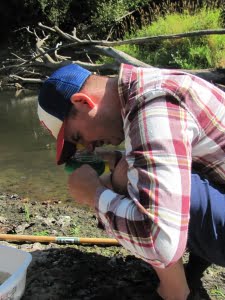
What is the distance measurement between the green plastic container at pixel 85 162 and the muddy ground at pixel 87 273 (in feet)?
2.10

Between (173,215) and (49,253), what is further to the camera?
(49,253)

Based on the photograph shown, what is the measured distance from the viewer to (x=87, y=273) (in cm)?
267

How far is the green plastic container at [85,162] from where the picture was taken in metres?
2.27

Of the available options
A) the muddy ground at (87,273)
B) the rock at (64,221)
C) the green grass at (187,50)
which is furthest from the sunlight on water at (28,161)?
the green grass at (187,50)

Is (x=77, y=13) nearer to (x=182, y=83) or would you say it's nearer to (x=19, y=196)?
(x=19, y=196)

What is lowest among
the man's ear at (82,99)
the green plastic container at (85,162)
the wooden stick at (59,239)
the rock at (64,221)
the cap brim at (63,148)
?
the rock at (64,221)

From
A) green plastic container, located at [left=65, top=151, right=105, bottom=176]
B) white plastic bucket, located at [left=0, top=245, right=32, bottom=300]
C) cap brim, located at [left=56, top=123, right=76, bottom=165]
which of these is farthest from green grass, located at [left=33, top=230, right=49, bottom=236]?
cap brim, located at [left=56, top=123, right=76, bottom=165]

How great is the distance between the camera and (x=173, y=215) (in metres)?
1.71

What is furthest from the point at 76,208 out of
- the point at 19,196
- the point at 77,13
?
the point at 77,13

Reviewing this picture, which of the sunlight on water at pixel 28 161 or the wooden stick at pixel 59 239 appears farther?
the sunlight on water at pixel 28 161

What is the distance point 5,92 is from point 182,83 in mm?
11948

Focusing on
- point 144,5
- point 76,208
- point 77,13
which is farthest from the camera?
point 77,13

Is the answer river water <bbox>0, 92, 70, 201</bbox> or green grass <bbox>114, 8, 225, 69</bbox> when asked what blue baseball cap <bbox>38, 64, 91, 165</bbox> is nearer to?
river water <bbox>0, 92, 70, 201</bbox>

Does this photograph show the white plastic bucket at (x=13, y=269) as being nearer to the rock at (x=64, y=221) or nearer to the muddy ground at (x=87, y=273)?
the muddy ground at (x=87, y=273)
